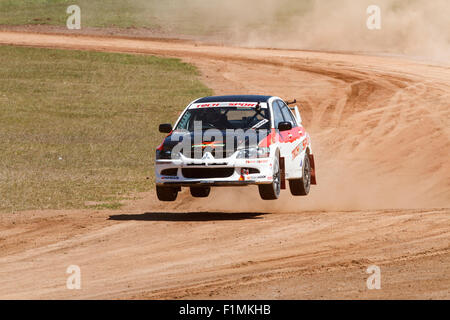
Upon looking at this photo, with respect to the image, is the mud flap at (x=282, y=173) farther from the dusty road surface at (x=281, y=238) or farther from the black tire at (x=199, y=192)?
the black tire at (x=199, y=192)

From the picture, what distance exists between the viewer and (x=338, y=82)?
35250 mm

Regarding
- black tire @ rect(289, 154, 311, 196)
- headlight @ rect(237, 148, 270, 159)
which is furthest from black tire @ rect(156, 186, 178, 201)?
black tire @ rect(289, 154, 311, 196)

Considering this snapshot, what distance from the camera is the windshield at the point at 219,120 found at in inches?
591

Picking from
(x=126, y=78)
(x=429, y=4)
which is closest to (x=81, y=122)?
(x=126, y=78)

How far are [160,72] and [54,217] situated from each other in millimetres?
24296

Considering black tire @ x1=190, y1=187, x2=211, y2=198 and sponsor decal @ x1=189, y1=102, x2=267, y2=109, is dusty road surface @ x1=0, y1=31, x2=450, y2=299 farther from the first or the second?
sponsor decal @ x1=189, y1=102, x2=267, y2=109

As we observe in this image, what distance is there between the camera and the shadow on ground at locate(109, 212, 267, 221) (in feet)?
48.0

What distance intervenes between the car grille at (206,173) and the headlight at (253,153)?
Answer: 277 millimetres

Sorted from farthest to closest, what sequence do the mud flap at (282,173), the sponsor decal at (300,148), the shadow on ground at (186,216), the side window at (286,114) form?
the side window at (286,114) → the sponsor decal at (300,148) → the mud flap at (282,173) → the shadow on ground at (186,216)

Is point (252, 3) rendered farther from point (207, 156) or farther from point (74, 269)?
point (74, 269)

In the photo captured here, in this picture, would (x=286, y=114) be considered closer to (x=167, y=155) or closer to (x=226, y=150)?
(x=226, y=150)

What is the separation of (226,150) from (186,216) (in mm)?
1577

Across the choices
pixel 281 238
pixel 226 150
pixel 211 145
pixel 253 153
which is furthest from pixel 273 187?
pixel 281 238

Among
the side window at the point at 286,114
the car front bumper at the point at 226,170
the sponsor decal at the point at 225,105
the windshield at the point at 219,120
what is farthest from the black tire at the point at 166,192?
the side window at the point at 286,114
